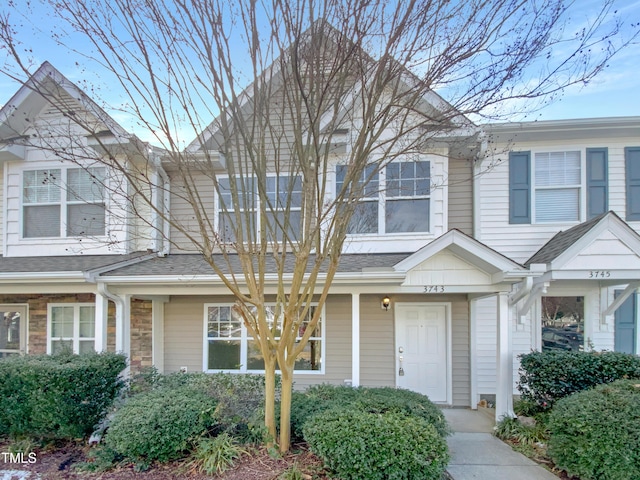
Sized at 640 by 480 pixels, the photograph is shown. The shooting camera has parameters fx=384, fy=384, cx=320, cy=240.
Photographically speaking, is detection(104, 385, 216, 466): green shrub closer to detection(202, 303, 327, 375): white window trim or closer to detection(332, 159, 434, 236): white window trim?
detection(202, 303, 327, 375): white window trim

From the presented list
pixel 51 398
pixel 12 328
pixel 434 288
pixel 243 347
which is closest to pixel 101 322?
pixel 51 398

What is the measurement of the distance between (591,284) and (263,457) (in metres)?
6.87

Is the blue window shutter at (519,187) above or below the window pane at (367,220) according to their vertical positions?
A: above

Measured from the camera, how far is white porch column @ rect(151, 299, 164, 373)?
26.8ft

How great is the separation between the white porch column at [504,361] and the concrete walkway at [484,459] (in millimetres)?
476

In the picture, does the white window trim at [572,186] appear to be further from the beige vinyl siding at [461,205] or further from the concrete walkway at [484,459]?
the concrete walkway at [484,459]

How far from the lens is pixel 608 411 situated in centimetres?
433

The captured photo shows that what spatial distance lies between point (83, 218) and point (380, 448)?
24.1 ft

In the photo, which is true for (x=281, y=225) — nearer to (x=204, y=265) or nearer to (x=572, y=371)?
(x=204, y=265)

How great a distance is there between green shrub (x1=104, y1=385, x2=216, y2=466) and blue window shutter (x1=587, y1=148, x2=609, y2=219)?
25.6ft

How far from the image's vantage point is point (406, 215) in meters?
7.79

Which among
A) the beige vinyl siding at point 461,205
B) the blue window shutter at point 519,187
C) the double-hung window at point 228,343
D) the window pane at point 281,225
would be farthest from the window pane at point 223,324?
the blue window shutter at point 519,187

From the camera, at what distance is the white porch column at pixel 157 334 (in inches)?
322

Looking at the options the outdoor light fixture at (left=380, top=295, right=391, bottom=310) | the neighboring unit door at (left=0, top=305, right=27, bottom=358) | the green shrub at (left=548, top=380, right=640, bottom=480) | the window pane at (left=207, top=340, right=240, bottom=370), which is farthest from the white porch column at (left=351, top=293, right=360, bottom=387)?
the neighboring unit door at (left=0, top=305, right=27, bottom=358)
